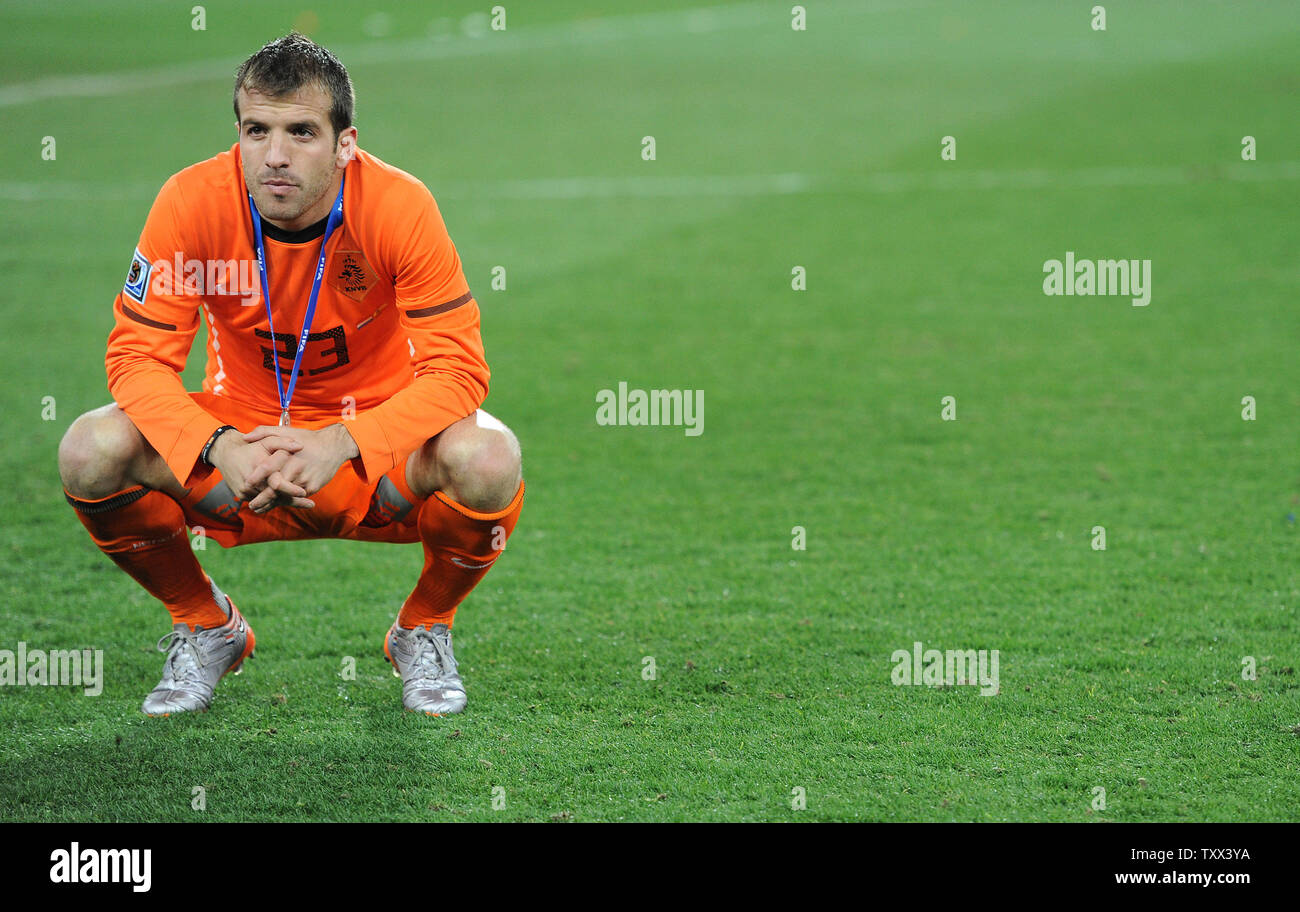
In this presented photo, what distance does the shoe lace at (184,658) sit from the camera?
12.2 ft

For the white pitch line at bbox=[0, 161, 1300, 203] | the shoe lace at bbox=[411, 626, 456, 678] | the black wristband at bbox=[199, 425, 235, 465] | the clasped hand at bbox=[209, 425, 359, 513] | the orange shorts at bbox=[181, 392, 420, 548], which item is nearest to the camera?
the clasped hand at bbox=[209, 425, 359, 513]

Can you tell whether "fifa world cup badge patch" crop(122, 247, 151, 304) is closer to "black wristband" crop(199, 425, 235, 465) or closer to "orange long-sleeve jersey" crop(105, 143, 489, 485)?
"orange long-sleeve jersey" crop(105, 143, 489, 485)

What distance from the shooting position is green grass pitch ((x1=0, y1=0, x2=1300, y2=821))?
133 inches

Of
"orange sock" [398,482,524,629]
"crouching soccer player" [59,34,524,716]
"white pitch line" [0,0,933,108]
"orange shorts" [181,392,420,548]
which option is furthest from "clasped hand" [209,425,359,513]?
"white pitch line" [0,0,933,108]

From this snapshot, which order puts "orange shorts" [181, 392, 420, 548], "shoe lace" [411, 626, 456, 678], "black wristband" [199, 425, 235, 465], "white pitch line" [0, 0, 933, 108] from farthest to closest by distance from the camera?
"white pitch line" [0, 0, 933, 108], "shoe lace" [411, 626, 456, 678], "orange shorts" [181, 392, 420, 548], "black wristband" [199, 425, 235, 465]

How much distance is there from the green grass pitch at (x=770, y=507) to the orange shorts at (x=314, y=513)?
44 centimetres

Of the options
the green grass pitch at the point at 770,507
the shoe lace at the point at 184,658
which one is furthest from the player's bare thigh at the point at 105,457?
the green grass pitch at the point at 770,507

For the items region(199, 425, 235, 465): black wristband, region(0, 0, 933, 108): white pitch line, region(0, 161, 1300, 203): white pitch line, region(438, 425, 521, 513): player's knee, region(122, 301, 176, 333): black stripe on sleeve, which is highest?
region(0, 0, 933, 108): white pitch line

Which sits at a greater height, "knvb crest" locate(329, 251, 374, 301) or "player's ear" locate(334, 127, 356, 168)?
"player's ear" locate(334, 127, 356, 168)

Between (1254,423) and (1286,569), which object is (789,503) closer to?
(1286,569)

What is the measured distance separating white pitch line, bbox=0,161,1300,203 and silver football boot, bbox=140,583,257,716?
7840 mm

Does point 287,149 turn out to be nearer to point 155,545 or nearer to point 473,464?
point 473,464

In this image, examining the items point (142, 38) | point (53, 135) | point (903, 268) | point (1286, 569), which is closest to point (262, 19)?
point (142, 38)

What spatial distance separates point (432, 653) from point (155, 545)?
0.79 m
